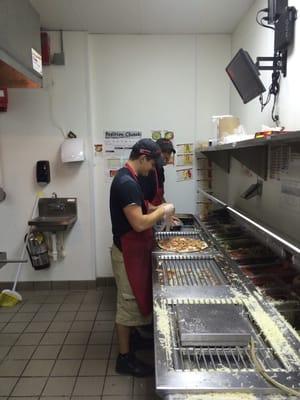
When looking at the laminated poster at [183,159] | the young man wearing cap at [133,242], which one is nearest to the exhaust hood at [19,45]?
the young man wearing cap at [133,242]

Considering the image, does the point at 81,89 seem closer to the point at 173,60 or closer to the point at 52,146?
the point at 52,146

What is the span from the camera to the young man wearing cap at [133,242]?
6.01 ft

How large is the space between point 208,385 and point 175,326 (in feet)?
1.03

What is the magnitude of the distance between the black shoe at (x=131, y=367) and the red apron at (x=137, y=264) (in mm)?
425

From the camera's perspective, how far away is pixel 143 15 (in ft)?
9.09

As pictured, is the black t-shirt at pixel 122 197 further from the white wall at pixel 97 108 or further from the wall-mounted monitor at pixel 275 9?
the white wall at pixel 97 108

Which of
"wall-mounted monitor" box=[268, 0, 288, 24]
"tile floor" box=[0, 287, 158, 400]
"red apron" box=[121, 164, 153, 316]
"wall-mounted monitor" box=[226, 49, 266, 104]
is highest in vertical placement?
"wall-mounted monitor" box=[268, 0, 288, 24]

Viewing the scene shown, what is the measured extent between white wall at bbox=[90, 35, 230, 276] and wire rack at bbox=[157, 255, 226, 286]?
1.63m

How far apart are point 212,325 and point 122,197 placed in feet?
2.97

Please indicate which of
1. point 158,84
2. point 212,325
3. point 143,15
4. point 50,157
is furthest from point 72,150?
point 212,325

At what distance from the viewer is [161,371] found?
0.96 m

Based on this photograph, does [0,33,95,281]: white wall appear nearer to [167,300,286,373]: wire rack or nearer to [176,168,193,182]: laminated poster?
[176,168,193,182]: laminated poster

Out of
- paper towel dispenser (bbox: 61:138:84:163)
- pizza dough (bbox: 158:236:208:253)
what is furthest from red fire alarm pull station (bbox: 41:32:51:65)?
pizza dough (bbox: 158:236:208:253)

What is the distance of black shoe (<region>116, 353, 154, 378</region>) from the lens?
211 centimetres
